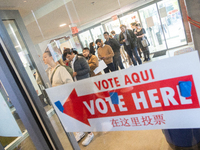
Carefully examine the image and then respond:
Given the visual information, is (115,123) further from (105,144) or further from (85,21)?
(85,21)

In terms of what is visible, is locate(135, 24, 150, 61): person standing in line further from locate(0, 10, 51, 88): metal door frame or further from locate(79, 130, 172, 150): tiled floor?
locate(0, 10, 51, 88): metal door frame

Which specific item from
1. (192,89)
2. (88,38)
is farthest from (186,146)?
(88,38)

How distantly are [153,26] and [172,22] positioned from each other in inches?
4.3

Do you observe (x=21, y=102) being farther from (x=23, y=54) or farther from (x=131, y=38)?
(x=131, y=38)

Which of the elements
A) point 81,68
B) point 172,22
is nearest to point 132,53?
point 172,22

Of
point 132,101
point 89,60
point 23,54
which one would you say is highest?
point 23,54

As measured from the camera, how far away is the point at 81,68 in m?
1.31

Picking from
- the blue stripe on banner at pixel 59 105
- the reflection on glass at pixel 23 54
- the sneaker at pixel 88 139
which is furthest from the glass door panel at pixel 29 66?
the sneaker at pixel 88 139

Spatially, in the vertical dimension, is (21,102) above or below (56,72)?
below

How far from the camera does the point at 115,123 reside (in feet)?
4.24

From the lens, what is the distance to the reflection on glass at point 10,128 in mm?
1775

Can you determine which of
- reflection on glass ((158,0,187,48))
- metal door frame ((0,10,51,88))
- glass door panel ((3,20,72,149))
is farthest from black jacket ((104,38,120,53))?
glass door panel ((3,20,72,149))

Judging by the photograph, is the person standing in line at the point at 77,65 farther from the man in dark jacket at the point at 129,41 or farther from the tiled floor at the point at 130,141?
the tiled floor at the point at 130,141

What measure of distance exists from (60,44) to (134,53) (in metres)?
0.66
